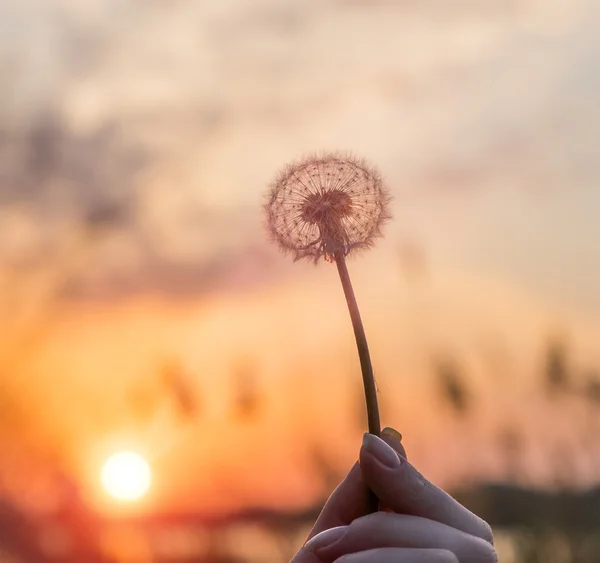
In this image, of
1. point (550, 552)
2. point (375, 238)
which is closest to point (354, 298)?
point (375, 238)

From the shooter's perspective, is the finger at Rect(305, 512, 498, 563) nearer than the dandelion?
Yes

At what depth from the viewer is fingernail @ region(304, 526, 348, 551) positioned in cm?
459

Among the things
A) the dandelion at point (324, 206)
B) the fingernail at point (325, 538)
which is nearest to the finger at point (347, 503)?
the fingernail at point (325, 538)

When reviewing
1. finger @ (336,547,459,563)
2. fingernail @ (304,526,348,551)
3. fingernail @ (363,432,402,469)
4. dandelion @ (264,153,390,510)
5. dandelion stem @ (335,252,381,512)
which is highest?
dandelion @ (264,153,390,510)

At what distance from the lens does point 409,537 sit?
14.2 ft

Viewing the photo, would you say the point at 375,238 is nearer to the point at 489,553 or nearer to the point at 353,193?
the point at 353,193

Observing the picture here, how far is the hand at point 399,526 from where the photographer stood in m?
4.30

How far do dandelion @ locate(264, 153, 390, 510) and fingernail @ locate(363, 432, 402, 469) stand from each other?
4.52 feet

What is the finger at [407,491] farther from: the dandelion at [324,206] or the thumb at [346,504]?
the dandelion at [324,206]

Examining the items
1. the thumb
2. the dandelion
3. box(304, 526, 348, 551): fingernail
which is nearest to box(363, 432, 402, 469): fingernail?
the thumb

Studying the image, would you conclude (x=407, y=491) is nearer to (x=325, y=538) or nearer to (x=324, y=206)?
(x=325, y=538)

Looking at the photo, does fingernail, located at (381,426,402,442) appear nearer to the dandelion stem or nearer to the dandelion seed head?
the dandelion stem

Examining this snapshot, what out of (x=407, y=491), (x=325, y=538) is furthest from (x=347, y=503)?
(x=407, y=491)

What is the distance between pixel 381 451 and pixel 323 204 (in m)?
1.92
